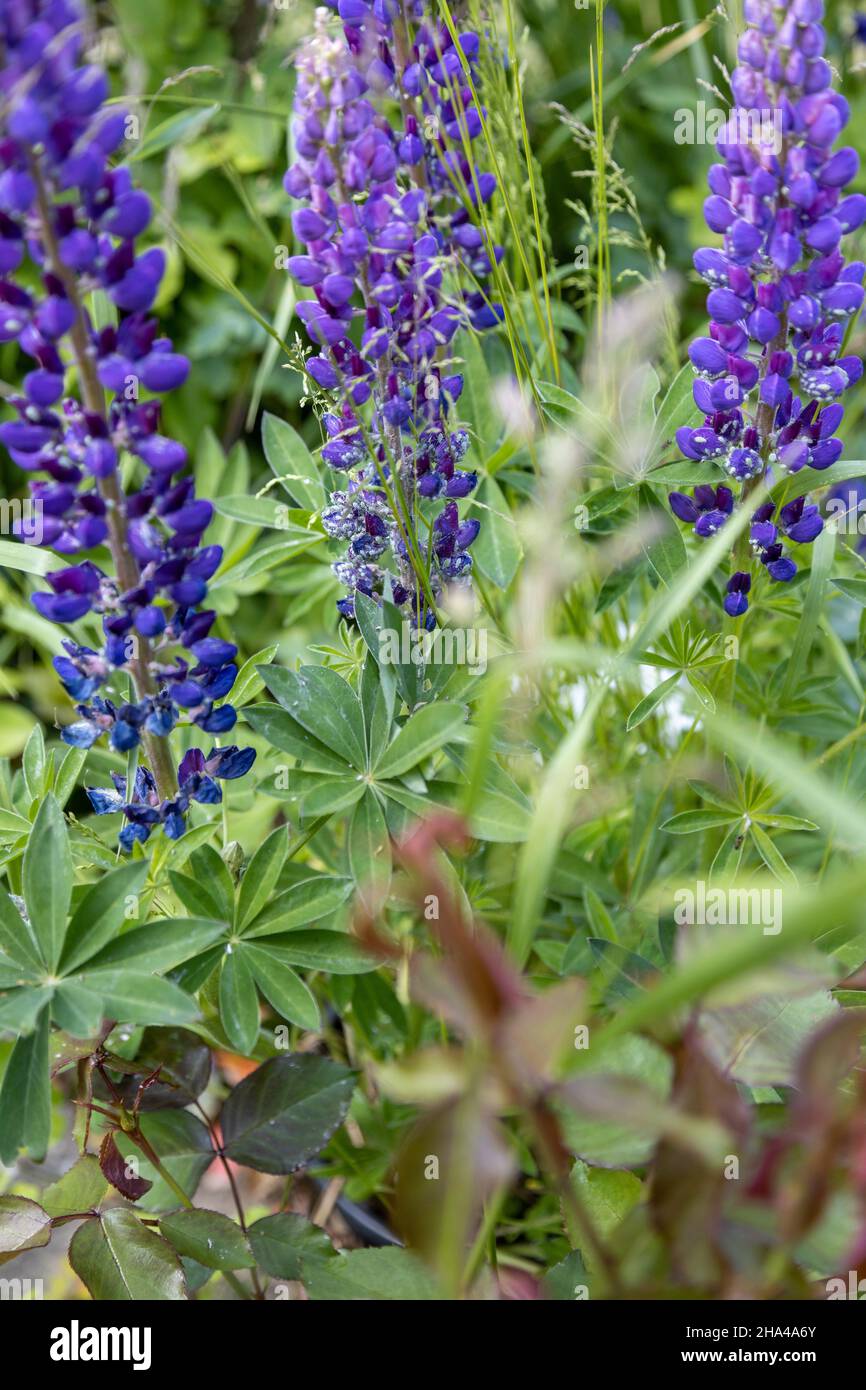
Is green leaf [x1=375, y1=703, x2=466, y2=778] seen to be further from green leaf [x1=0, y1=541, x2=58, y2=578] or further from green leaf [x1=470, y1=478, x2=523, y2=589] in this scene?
green leaf [x1=0, y1=541, x2=58, y2=578]

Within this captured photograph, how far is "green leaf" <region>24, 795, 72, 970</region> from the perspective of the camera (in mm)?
1126

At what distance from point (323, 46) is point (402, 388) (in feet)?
1.08

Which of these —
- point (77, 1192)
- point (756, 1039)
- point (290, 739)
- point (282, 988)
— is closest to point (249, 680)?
point (290, 739)

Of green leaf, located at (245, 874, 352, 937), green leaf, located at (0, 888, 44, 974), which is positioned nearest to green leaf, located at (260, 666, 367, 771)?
green leaf, located at (245, 874, 352, 937)

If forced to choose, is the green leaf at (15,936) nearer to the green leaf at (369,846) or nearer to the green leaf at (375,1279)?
the green leaf at (369,846)

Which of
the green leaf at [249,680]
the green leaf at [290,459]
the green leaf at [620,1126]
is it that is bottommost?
the green leaf at [620,1126]

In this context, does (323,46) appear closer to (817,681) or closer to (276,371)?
(817,681)

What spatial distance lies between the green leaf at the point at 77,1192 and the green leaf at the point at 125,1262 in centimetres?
3

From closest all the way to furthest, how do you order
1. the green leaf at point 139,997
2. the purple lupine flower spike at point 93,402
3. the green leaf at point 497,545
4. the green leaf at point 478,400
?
the purple lupine flower spike at point 93,402 < the green leaf at point 139,997 < the green leaf at point 497,545 < the green leaf at point 478,400

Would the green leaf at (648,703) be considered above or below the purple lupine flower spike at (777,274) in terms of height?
below

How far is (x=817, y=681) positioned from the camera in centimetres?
159

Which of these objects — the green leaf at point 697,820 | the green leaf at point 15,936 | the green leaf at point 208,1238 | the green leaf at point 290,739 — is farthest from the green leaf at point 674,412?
the green leaf at point 208,1238

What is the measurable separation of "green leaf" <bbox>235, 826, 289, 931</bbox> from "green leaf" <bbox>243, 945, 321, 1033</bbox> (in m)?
0.04

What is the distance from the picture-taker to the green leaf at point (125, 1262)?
1.22 metres
